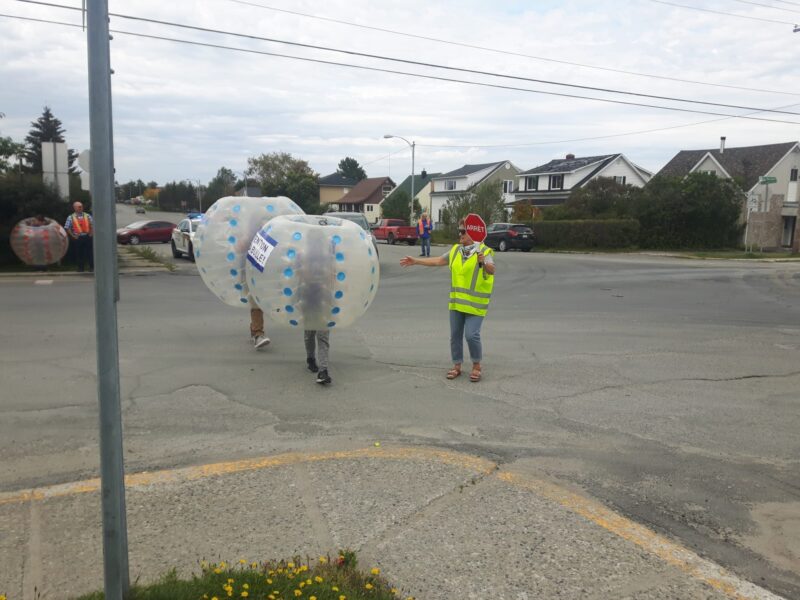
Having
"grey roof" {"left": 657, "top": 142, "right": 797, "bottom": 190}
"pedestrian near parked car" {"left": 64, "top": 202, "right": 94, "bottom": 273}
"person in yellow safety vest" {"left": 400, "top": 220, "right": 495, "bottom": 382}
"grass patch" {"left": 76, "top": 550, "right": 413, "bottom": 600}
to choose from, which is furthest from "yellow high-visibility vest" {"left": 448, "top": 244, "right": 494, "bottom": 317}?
"grey roof" {"left": 657, "top": 142, "right": 797, "bottom": 190}

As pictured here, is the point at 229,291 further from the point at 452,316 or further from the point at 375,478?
the point at 375,478

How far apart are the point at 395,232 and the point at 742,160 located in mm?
32284

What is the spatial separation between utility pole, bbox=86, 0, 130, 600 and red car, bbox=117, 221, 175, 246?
36.0m

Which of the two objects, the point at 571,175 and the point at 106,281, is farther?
the point at 571,175

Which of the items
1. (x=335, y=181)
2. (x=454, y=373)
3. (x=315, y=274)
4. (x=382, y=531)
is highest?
(x=335, y=181)

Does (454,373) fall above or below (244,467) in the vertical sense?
above

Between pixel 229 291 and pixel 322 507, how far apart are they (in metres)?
3.45

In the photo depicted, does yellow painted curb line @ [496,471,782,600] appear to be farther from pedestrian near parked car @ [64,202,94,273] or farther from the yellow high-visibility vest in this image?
pedestrian near parked car @ [64,202,94,273]

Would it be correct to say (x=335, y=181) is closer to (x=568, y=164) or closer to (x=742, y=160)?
(x=568, y=164)

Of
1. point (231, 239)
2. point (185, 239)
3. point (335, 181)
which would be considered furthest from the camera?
point (335, 181)

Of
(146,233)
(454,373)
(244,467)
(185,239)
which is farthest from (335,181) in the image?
(244,467)

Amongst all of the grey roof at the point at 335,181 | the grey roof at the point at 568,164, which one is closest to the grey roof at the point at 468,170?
the grey roof at the point at 568,164

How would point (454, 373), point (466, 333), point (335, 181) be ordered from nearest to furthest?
point (466, 333)
point (454, 373)
point (335, 181)

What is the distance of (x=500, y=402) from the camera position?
6.38 metres
